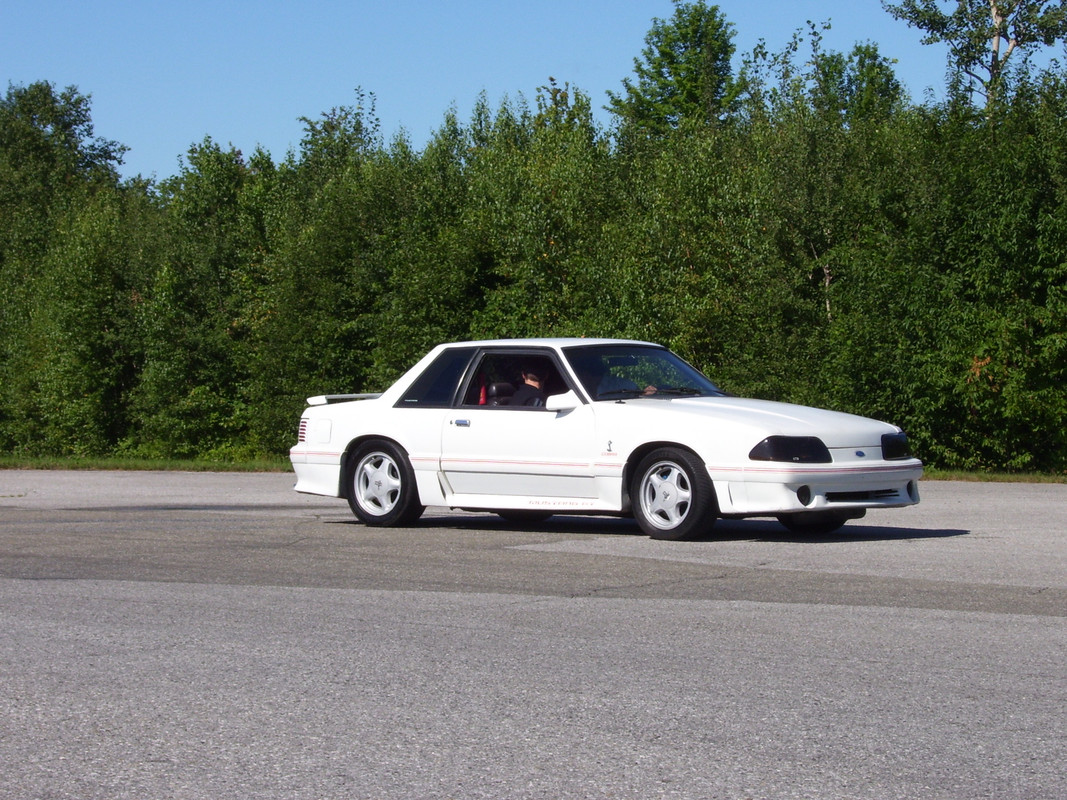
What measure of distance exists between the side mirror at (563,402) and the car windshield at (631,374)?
168mm

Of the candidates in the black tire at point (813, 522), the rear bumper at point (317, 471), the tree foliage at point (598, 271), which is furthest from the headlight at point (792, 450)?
the tree foliage at point (598, 271)

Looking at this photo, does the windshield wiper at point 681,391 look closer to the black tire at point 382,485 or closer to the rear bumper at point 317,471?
the black tire at point 382,485

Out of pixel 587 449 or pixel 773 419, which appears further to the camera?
pixel 587 449

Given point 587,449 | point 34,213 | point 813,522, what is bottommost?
point 813,522

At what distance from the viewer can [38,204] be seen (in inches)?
3147

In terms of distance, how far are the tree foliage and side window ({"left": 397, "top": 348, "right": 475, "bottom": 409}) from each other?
13900 mm

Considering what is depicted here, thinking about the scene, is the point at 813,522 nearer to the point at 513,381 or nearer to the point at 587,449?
the point at 587,449

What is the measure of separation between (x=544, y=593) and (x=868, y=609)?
6.07 feet

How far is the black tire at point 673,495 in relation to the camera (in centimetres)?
1075

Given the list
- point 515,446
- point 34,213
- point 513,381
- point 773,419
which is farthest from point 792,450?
point 34,213

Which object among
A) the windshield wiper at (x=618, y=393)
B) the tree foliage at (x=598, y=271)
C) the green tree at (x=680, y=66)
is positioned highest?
the green tree at (x=680, y=66)

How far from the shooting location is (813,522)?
11719mm

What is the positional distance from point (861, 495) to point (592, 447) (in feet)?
7.00

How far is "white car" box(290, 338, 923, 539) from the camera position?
419 inches
